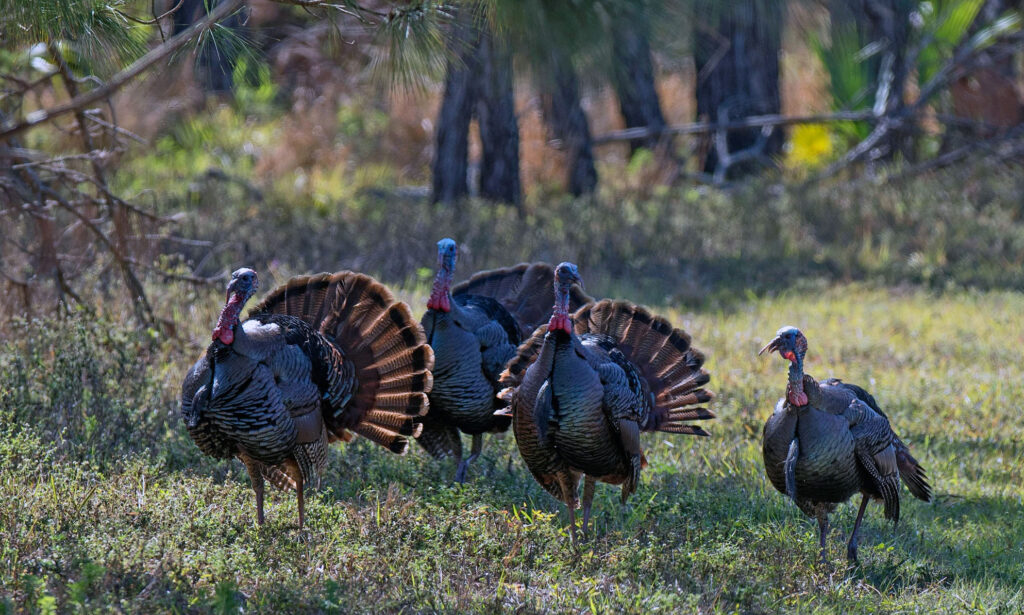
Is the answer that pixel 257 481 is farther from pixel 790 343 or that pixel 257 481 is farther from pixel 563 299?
pixel 790 343

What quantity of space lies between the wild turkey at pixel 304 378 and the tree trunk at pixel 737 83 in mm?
9592

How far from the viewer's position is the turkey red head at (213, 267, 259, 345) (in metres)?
4.44

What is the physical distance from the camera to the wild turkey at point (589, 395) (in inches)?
184

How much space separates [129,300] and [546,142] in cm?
699

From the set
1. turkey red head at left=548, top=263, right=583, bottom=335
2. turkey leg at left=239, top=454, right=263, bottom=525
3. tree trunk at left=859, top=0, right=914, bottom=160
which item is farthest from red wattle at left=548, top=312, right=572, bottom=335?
tree trunk at left=859, top=0, right=914, bottom=160

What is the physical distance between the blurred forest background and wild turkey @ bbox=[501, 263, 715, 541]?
1.61 metres

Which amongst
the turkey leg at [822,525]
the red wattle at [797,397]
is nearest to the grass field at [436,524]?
the turkey leg at [822,525]

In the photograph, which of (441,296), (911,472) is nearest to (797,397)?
(911,472)

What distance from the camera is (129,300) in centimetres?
733

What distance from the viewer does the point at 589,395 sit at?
15.4ft

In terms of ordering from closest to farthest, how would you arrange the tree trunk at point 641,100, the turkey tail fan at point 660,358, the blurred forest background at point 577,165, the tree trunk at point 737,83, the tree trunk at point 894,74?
the turkey tail fan at point 660,358
the blurred forest background at point 577,165
the tree trunk at point 894,74
the tree trunk at point 641,100
the tree trunk at point 737,83

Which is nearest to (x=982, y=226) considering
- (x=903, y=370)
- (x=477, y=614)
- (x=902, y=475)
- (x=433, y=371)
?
(x=903, y=370)

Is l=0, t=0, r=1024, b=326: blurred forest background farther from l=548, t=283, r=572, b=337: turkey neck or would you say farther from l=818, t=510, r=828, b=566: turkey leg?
l=818, t=510, r=828, b=566: turkey leg

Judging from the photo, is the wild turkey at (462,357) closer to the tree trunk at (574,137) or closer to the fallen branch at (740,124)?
the tree trunk at (574,137)
